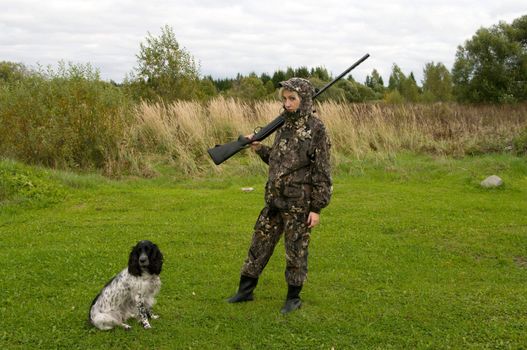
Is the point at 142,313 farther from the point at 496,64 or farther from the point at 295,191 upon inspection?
the point at 496,64

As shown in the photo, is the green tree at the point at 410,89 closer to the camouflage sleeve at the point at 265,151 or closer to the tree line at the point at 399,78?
the tree line at the point at 399,78

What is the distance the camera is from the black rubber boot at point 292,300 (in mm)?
5161

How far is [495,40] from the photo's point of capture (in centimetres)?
2483

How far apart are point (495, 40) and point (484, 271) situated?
2148 cm

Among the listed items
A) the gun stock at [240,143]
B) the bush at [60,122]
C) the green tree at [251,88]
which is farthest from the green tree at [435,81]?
the gun stock at [240,143]

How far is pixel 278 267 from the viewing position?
257 inches

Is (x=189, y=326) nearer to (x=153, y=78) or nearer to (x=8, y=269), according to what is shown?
(x=8, y=269)

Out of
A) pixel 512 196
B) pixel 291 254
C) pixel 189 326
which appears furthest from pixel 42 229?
pixel 512 196

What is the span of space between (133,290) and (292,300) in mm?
1522

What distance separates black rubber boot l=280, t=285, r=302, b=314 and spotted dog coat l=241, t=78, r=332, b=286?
0.76 feet

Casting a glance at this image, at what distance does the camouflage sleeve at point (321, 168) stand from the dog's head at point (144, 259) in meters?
1.49

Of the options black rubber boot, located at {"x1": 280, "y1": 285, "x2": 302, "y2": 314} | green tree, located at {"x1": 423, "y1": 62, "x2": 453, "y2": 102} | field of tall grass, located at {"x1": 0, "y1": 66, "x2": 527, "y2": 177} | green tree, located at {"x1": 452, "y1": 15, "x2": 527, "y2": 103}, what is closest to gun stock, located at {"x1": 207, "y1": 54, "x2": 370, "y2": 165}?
black rubber boot, located at {"x1": 280, "y1": 285, "x2": 302, "y2": 314}

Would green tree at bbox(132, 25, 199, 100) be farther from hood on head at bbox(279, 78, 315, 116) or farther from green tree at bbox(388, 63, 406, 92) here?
green tree at bbox(388, 63, 406, 92)

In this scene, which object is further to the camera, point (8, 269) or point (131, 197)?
point (131, 197)
